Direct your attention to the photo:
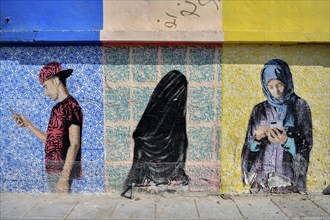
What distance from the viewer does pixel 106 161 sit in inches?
208

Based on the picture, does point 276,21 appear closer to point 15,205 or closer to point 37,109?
point 37,109

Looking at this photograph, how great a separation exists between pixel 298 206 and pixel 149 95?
9.31 feet

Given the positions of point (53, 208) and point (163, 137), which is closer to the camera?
point (53, 208)

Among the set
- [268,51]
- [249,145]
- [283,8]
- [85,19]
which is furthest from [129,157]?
[283,8]

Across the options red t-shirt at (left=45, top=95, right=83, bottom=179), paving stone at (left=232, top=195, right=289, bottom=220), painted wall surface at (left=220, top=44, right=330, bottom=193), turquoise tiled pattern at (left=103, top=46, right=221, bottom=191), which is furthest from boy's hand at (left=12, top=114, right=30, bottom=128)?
paving stone at (left=232, top=195, right=289, bottom=220)

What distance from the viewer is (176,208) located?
485cm

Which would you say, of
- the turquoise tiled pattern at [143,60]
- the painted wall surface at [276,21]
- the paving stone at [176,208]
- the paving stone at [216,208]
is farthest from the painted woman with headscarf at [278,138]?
the turquoise tiled pattern at [143,60]

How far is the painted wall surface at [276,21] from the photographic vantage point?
5176 mm

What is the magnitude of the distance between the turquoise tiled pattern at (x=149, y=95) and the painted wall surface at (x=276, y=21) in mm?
515

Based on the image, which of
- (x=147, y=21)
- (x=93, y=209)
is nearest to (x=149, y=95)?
(x=147, y=21)

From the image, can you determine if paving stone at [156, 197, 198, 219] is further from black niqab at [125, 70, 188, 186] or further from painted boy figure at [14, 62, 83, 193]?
painted boy figure at [14, 62, 83, 193]

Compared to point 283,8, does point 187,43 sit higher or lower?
lower

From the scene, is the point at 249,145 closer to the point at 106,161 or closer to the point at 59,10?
the point at 106,161

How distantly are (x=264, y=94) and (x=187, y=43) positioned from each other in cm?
150
